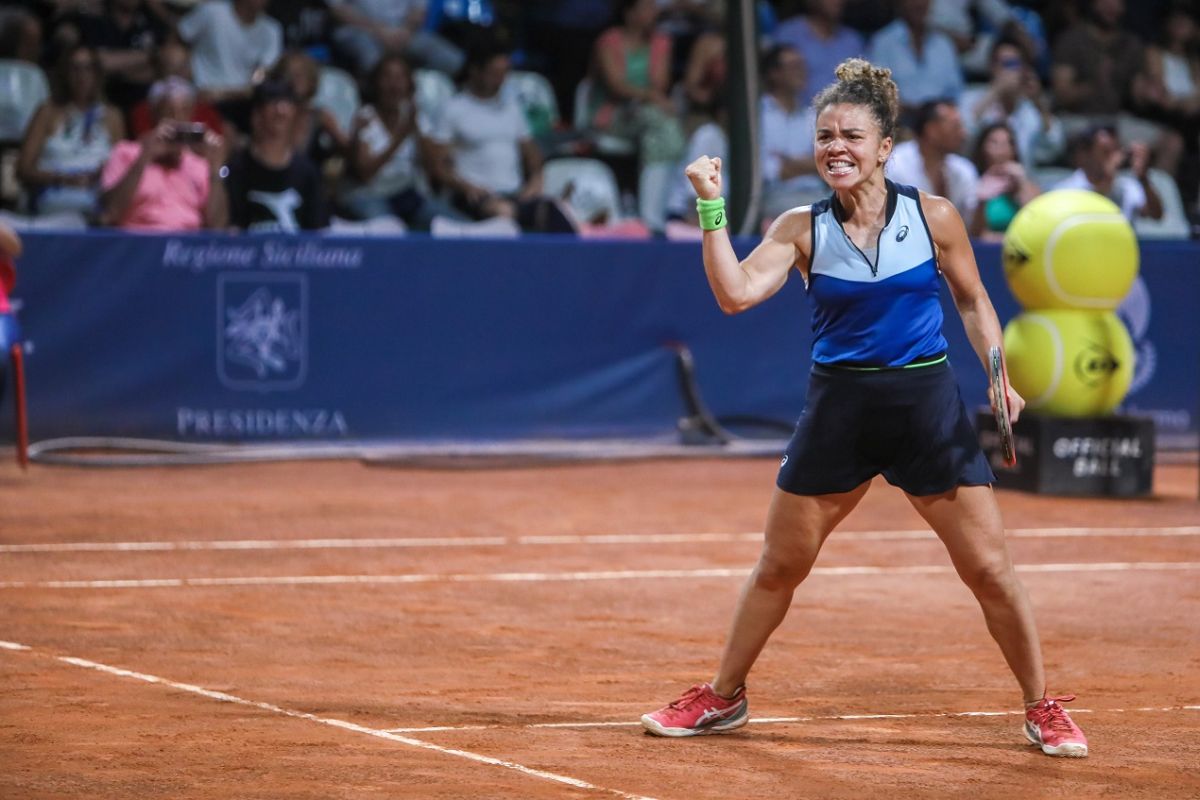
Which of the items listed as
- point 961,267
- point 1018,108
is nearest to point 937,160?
point 1018,108

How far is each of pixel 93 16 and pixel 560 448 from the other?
540cm

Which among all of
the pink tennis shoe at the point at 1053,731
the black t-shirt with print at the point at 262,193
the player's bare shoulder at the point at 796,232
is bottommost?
the pink tennis shoe at the point at 1053,731

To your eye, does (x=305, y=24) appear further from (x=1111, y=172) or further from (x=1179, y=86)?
(x=1179, y=86)

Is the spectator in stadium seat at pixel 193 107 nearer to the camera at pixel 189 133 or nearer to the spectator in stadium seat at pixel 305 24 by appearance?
the camera at pixel 189 133

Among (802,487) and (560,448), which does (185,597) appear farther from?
(560,448)

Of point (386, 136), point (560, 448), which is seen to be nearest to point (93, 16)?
point (386, 136)

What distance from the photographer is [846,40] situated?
56.7 ft

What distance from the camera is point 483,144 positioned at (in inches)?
616

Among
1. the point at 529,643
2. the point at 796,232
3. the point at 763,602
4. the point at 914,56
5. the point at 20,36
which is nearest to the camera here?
the point at 796,232

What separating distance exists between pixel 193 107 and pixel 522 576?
22.8ft

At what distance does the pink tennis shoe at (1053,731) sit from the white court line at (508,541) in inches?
179

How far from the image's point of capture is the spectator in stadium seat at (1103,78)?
1850cm

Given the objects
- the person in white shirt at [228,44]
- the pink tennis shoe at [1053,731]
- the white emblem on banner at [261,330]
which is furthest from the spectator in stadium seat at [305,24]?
the pink tennis shoe at [1053,731]

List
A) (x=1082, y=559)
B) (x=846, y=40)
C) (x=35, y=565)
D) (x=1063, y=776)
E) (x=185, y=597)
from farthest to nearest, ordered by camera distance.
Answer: (x=846, y=40), (x=1082, y=559), (x=35, y=565), (x=185, y=597), (x=1063, y=776)
